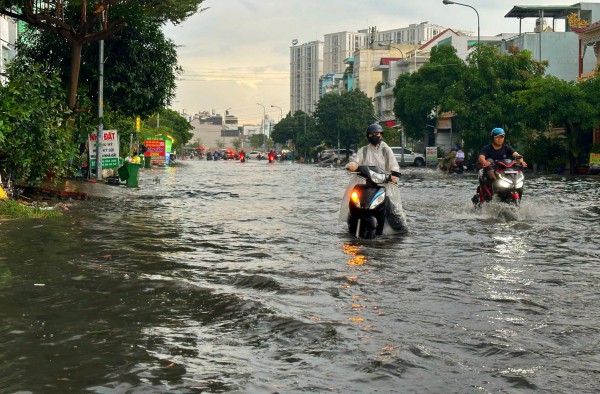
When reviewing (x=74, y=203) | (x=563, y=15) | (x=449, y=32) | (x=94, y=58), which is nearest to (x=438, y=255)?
(x=74, y=203)

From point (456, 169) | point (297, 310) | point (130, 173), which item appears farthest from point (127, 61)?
point (297, 310)

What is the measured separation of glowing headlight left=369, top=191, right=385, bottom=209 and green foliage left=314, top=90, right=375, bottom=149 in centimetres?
8114

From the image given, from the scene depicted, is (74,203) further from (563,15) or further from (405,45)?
(405,45)

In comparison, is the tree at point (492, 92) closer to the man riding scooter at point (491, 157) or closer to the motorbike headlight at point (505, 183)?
the man riding scooter at point (491, 157)

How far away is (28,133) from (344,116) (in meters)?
78.1

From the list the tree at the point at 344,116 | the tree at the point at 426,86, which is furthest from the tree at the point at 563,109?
the tree at the point at 344,116

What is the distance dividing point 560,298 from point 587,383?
261 centimetres

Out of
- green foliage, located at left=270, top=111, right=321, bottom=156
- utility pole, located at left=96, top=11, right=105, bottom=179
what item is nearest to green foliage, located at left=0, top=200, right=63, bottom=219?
utility pole, located at left=96, top=11, right=105, bottom=179

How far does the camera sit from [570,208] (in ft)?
57.6

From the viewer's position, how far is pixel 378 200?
37.7ft

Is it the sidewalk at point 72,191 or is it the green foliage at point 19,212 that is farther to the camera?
the sidewalk at point 72,191

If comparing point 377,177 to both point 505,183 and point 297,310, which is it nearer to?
point 505,183

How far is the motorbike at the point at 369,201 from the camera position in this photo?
11.4 meters

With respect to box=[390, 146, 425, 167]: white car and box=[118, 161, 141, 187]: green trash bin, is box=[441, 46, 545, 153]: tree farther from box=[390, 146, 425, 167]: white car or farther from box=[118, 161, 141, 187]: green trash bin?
box=[118, 161, 141, 187]: green trash bin
